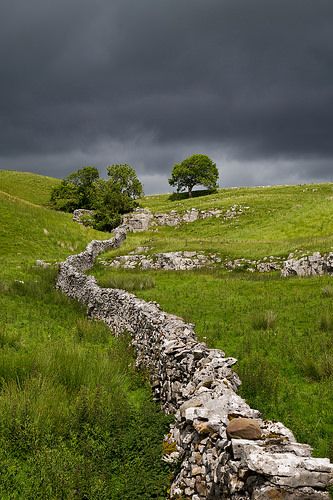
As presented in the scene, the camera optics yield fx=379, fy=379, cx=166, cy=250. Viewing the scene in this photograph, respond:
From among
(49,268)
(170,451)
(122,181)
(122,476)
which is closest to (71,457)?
(122,476)

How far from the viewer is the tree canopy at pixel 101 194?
216 feet

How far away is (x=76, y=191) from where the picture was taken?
8300 centimetres

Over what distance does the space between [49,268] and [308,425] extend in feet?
85.1

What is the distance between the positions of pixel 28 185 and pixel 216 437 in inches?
4484

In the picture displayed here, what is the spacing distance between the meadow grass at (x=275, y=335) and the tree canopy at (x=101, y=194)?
40.0 metres

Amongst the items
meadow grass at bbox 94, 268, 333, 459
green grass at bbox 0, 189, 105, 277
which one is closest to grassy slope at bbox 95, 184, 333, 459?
meadow grass at bbox 94, 268, 333, 459

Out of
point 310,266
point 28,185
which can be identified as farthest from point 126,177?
point 310,266

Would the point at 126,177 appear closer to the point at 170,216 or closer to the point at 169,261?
the point at 170,216

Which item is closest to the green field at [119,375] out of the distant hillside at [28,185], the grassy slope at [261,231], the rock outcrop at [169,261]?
the rock outcrop at [169,261]

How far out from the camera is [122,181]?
85.6 metres

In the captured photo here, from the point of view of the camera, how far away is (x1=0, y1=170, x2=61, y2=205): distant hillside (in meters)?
96.1

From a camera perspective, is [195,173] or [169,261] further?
[195,173]

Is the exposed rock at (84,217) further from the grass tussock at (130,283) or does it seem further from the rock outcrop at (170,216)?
the grass tussock at (130,283)

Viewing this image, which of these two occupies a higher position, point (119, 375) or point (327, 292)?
point (327, 292)
